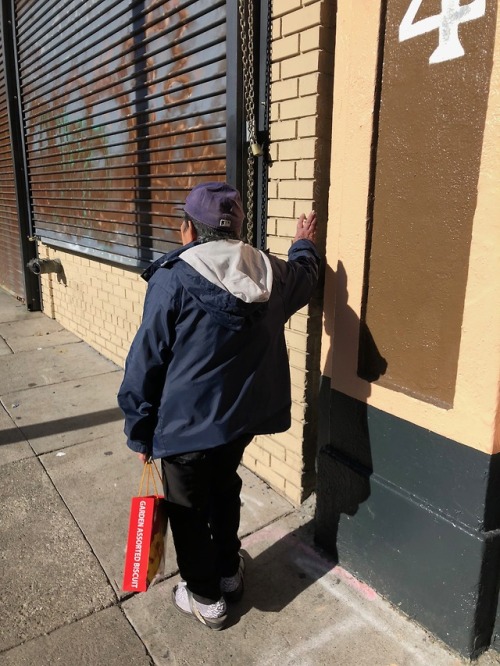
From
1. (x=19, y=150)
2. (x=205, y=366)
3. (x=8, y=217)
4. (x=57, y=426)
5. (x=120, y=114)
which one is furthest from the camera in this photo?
(x=8, y=217)

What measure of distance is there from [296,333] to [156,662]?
1.68 metres

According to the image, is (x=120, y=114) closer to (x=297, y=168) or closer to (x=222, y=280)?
(x=297, y=168)

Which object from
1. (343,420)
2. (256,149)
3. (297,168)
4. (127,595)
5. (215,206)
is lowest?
(127,595)

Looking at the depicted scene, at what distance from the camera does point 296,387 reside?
3027 millimetres

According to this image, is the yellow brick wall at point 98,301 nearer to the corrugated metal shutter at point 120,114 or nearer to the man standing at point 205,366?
the corrugated metal shutter at point 120,114

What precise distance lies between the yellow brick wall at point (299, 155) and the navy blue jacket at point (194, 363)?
741 mm

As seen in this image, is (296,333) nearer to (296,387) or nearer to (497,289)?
(296,387)

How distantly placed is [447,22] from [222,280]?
49.4 inches

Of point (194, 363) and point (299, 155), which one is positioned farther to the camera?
point (299, 155)

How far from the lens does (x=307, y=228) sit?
264cm

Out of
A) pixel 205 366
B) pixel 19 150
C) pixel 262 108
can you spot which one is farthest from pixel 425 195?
pixel 19 150

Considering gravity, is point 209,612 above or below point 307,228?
below

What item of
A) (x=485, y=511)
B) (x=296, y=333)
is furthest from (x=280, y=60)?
(x=485, y=511)

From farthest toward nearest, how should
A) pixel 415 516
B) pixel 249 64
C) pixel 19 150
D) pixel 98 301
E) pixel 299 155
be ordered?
pixel 19 150 → pixel 98 301 → pixel 249 64 → pixel 299 155 → pixel 415 516
